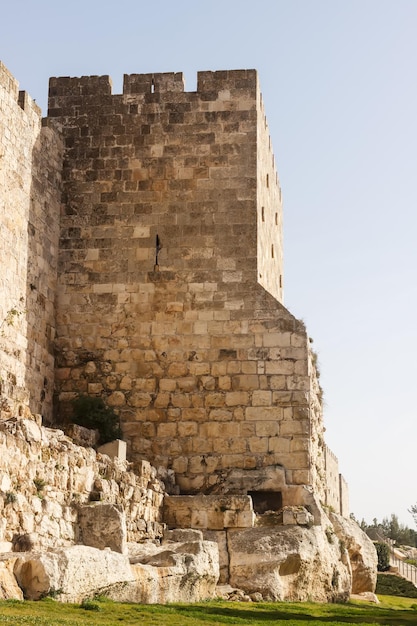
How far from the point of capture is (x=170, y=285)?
14453mm

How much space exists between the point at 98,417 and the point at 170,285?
2.05 m

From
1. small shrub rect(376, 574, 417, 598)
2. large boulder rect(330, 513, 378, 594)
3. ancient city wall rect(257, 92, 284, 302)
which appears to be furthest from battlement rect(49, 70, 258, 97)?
small shrub rect(376, 574, 417, 598)

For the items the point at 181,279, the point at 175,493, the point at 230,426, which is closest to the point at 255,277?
the point at 181,279

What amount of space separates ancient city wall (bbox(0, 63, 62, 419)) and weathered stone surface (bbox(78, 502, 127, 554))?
7.49 feet

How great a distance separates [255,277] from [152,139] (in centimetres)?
251

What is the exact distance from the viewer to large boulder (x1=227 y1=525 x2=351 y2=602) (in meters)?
11.5

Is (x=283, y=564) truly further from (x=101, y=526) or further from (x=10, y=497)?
(x=10, y=497)

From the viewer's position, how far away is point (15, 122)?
531 inches

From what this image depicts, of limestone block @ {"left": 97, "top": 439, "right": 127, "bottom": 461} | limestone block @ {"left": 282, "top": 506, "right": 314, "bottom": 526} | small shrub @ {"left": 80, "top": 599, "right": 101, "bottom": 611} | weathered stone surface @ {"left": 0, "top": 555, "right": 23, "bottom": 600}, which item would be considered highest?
limestone block @ {"left": 97, "top": 439, "right": 127, "bottom": 461}

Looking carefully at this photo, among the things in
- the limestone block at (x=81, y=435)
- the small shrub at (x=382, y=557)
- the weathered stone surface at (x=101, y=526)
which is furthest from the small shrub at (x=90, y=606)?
the small shrub at (x=382, y=557)

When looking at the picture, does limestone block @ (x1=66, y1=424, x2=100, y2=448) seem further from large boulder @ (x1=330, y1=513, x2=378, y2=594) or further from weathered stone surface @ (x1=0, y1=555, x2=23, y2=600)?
weathered stone surface @ (x1=0, y1=555, x2=23, y2=600)

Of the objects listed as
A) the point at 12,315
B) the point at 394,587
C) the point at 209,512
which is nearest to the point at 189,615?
the point at 209,512

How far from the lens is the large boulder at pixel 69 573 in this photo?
24.7ft

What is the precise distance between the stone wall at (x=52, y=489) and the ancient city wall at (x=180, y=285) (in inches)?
84.5
